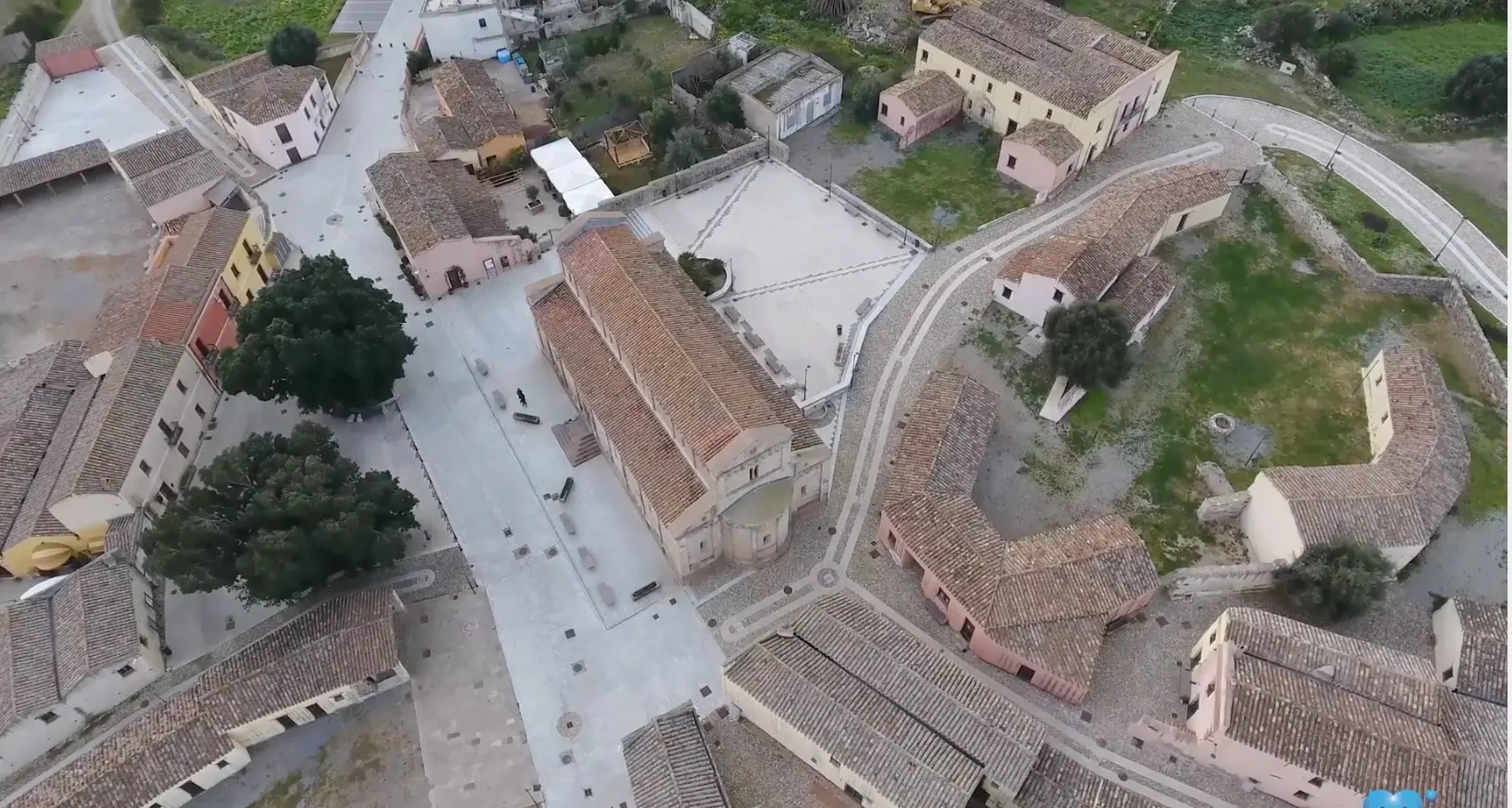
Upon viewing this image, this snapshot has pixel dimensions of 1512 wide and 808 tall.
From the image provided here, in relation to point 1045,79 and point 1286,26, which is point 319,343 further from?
point 1286,26

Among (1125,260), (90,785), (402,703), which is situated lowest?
(402,703)

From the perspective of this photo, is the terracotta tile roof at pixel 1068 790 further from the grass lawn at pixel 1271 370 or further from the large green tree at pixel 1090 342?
the large green tree at pixel 1090 342

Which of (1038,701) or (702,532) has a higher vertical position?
(702,532)

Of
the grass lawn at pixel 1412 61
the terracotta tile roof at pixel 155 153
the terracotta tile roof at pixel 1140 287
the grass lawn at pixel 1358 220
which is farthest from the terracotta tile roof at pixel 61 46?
the grass lawn at pixel 1412 61

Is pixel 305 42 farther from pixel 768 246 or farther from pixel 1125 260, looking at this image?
pixel 1125 260

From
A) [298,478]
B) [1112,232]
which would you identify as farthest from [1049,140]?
[298,478]

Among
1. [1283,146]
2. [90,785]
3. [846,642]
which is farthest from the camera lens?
[1283,146]

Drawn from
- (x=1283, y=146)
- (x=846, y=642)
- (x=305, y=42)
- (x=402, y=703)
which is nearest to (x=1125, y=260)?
(x=1283, y=146)
